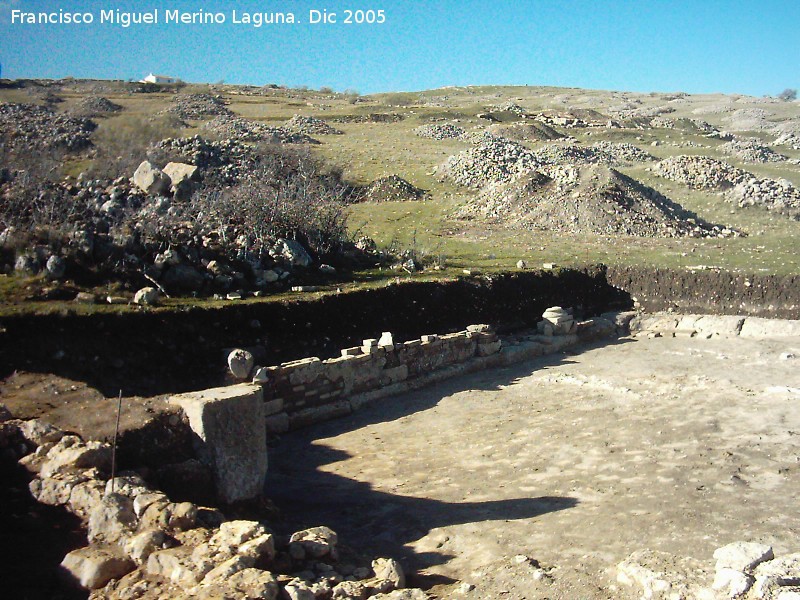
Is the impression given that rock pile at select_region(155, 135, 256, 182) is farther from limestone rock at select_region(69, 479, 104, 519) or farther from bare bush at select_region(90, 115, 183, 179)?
limestone rock at select_region(69, 479, 104, 519)

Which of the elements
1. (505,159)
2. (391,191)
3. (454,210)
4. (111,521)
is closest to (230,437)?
(111,521)

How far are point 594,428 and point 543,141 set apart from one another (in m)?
31.1

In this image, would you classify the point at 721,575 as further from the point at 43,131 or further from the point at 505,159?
the point at 43,131

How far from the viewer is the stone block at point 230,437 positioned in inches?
253

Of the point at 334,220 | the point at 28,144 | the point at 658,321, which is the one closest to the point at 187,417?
the point at 334,220

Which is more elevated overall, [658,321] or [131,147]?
[131,147]

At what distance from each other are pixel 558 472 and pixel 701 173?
23.1 m

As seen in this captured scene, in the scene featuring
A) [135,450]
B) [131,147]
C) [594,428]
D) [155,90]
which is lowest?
[594,428]

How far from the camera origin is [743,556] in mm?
4844

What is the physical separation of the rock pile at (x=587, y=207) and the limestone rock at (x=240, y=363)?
13638 mm

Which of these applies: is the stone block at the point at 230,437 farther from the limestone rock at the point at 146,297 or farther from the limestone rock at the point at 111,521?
the limestone rock at the point at 146,297

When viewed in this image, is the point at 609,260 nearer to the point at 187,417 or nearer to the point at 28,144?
the point at 187,417

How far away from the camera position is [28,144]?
2230 centimetres

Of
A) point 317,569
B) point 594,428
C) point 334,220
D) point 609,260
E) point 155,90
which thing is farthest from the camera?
point 155,90
